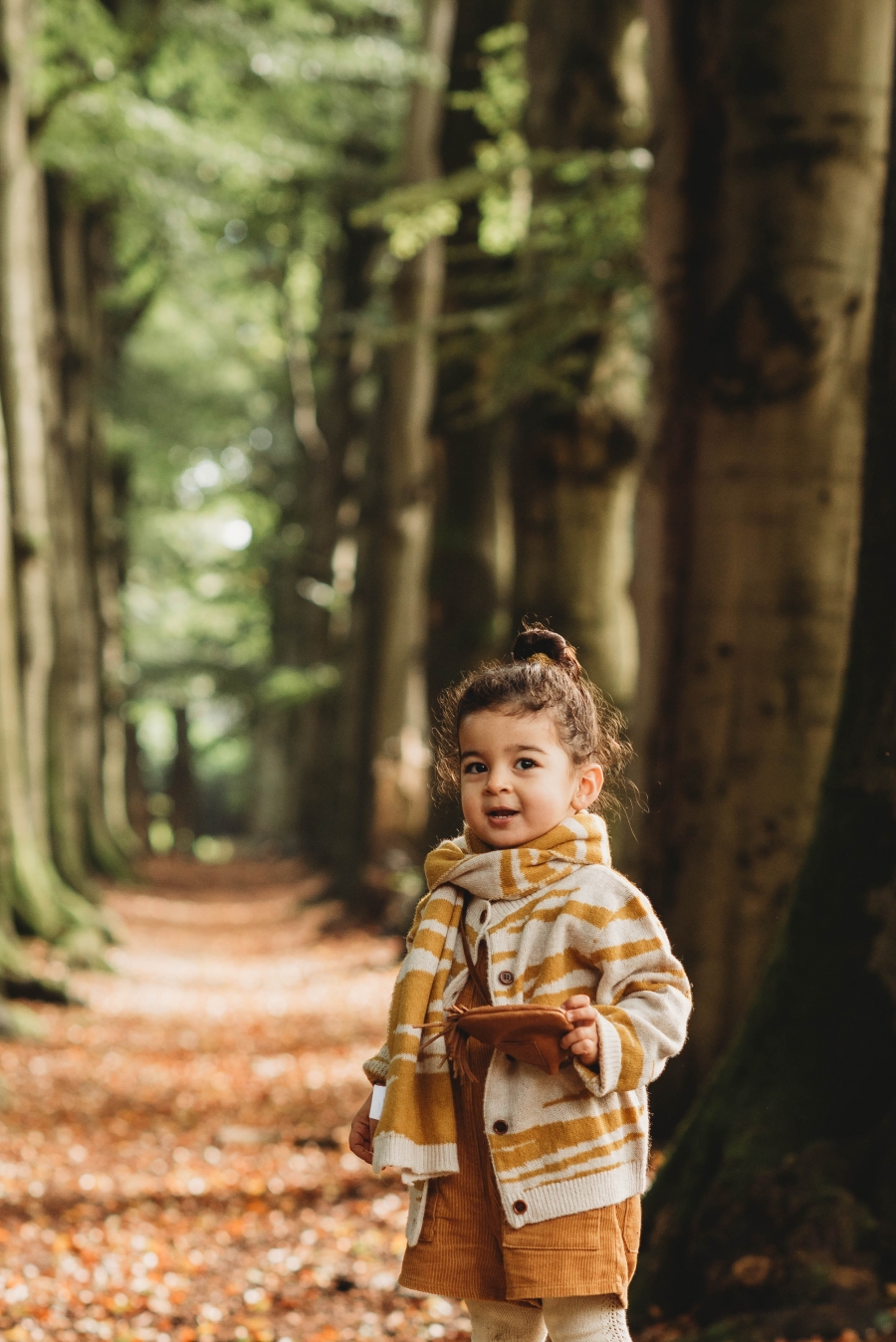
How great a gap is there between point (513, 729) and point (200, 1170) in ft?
16.1

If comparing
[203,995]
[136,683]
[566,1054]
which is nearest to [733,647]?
[566,1054]

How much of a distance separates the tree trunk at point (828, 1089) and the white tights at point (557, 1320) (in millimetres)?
1011

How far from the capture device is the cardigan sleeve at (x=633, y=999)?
2.35m

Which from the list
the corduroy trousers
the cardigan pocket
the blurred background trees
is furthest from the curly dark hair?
the blurred background trees

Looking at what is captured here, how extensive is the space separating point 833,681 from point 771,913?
0.90 m

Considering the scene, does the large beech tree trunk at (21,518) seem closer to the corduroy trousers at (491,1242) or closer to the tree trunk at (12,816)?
the tree trunk at (12,816)

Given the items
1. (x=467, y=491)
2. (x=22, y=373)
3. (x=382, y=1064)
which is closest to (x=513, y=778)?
(x=382, y=1064)

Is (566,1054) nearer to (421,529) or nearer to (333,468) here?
(421,529)

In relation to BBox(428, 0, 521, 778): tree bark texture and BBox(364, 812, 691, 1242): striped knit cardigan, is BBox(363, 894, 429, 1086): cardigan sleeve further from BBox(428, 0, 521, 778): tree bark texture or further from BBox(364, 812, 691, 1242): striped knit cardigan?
BBox(428, 0, 521, 778): tree bark texture

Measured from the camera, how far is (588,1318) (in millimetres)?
2471

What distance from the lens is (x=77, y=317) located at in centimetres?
1753

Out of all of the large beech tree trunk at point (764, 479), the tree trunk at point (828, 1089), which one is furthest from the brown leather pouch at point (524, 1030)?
the large beech tree trunk at point (764, 479)

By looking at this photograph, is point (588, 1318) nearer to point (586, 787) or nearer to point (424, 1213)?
point (424, 1213)

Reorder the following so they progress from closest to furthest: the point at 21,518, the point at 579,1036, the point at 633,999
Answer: the point at 579,1036
the point at 633,999
the point at 21,518
